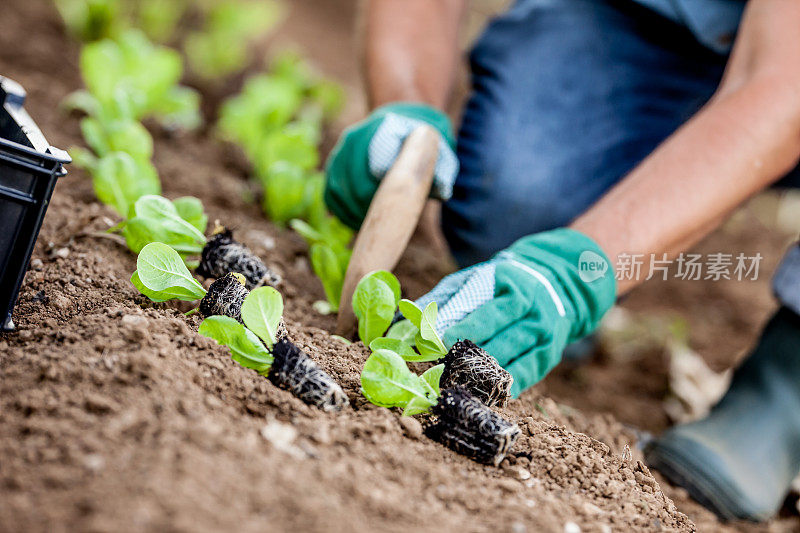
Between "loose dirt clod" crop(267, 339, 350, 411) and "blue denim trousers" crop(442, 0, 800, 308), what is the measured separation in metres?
1.11

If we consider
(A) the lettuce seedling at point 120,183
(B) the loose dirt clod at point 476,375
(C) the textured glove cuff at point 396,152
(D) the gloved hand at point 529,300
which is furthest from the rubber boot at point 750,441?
(A) the lettuce seedling at point 120,183

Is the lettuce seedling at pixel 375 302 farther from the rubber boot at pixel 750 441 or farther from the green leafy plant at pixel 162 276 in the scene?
the rubber boot at pixel 750 441

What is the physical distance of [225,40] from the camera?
2643 millimetres

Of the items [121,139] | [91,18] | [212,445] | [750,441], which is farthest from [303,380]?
[91,18]

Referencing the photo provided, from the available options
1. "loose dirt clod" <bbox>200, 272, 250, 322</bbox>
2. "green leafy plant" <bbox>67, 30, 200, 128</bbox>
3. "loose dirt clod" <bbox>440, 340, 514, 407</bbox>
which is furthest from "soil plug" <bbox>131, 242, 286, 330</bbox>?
"green leafy plant" <bbox>67, 30, 200, 128</bbox>

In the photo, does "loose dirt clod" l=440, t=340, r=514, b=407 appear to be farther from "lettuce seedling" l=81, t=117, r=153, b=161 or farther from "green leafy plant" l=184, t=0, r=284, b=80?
"green leafy plant" l=184, t=0, r=284, b=80

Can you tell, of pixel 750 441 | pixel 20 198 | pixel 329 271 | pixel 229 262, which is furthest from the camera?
pixel 750 441

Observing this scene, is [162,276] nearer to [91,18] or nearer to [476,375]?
[476,375]

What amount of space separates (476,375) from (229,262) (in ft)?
1.50

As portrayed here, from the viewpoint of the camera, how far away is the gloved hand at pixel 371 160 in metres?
1.35

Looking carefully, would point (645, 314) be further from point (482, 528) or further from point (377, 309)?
point (482, 528)

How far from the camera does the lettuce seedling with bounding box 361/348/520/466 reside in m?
0.89

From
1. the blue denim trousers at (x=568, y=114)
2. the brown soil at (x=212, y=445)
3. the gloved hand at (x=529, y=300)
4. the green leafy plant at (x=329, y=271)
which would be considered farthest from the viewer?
the blue denim trousers at (x=568, y=114)

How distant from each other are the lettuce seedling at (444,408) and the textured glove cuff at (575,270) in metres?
0.37
